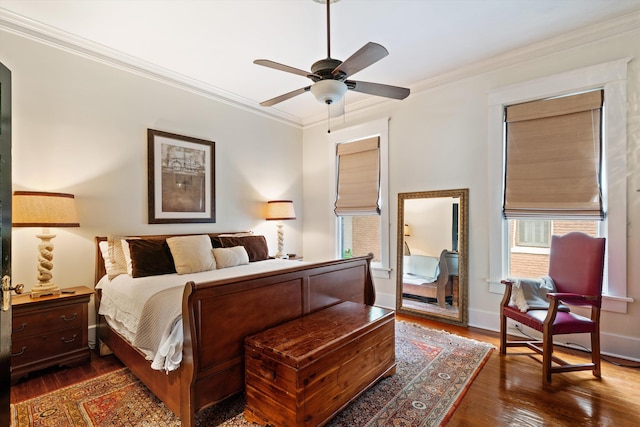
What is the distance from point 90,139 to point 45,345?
74.1 inches

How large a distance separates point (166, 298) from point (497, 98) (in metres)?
3.74

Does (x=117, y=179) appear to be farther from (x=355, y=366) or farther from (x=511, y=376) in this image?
(x=511, y=376)

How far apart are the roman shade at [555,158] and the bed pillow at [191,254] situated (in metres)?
3.21

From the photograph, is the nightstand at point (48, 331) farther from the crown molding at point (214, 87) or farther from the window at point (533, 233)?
the window at point (533, 233)

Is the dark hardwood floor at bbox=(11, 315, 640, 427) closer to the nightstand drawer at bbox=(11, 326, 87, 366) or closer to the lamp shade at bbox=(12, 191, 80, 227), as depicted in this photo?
the nightstand drawer at bbox=(11, 326, 87, 366)

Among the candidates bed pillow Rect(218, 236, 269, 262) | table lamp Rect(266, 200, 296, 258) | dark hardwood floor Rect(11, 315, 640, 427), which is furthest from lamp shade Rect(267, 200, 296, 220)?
dark hardwood floor Rect(11, 315, 640, 427)

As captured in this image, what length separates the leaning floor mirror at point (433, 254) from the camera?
3.60m

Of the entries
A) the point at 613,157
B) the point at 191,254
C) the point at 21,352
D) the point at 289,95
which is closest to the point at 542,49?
the point at 613,157

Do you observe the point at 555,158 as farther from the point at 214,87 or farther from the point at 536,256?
the point at 214,87

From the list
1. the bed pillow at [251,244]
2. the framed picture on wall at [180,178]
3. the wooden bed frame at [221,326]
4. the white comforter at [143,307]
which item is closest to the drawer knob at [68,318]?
the white comforter at [143,307]

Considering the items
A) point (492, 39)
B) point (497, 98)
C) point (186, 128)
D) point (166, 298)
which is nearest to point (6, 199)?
point (166, 298)

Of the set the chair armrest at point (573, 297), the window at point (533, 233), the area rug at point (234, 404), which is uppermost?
the window at point (533, 233)

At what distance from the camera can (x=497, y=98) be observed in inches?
133

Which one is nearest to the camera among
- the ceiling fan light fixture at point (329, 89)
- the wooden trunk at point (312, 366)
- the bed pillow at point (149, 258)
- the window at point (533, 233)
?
the wooden trunk at point (312, 366)
